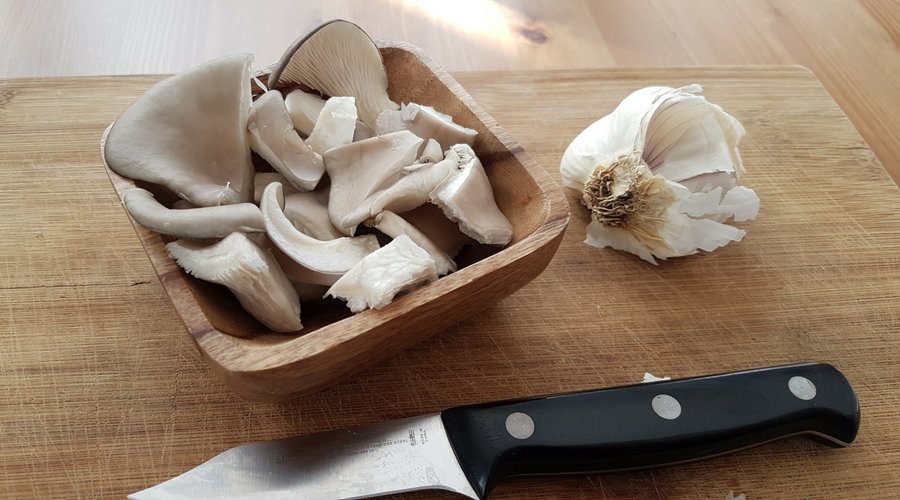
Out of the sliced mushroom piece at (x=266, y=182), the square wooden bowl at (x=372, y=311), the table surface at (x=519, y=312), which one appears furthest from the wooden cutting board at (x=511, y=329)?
the sliced mushroom piece at (x=266, y=182)

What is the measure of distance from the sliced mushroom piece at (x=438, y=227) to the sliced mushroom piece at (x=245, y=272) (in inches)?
6.8

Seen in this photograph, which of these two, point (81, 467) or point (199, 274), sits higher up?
point (199, 274)

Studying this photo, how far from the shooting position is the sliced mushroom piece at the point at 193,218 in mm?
661

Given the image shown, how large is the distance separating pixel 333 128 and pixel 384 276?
0.77 ft

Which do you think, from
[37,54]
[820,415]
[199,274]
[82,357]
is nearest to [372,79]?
[199,274]

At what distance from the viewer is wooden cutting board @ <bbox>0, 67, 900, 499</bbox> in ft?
2.51

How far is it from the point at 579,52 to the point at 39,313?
43.1 inches

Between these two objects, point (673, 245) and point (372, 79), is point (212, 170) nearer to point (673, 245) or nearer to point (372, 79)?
point (372, 79)

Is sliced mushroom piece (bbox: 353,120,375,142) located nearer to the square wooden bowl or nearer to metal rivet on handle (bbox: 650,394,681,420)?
the square wooden bowl

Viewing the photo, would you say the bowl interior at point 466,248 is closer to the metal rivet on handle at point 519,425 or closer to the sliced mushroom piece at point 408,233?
the sliced mushroom piece at point 408,233

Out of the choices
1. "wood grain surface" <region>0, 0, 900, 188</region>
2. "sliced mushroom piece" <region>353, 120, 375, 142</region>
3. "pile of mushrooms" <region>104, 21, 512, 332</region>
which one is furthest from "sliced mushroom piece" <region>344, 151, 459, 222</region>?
"wood grain surface" <region>0, 0, 900, 188</region>

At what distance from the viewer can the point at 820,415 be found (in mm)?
779

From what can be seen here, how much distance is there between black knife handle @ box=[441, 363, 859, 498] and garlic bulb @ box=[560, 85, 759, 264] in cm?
23

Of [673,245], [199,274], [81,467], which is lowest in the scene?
[81,467]
